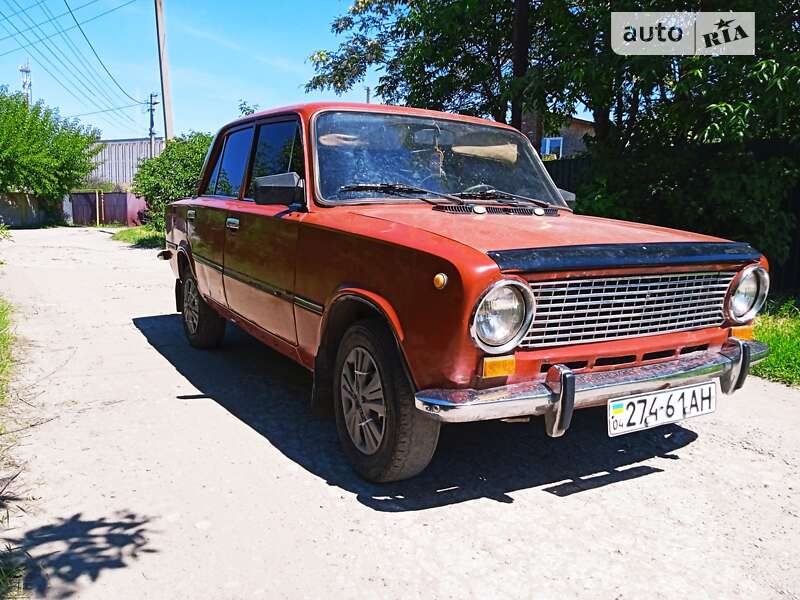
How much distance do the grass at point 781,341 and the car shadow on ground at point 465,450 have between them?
1.76m

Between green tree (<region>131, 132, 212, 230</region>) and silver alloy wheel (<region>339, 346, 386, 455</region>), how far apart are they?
15506 millimetres

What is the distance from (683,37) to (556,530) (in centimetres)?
666

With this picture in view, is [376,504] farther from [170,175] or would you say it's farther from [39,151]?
[39,151]

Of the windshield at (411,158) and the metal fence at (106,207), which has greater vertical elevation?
the metal fence at (106,207)

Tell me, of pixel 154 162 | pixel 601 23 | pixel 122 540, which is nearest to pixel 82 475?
pixel 122 540

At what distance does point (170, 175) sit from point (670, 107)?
13851 millimetres

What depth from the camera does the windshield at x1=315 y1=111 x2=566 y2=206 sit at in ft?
12.6

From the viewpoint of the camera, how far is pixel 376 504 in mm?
3152

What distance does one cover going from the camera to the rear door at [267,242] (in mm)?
3959

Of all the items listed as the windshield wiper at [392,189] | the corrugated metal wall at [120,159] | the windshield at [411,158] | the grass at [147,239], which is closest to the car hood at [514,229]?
the windshield wiper at [392,189]

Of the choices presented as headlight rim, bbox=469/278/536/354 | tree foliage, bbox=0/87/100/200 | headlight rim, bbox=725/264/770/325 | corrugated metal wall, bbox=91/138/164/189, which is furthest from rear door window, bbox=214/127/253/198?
corrugated metal wall, bbox=91/138/164/189

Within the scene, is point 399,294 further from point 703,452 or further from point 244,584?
point 703,452

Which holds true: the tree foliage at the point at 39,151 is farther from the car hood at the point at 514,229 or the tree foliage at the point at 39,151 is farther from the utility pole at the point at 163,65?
the car hood at the point at 514,229

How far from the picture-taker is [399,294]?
296cm
